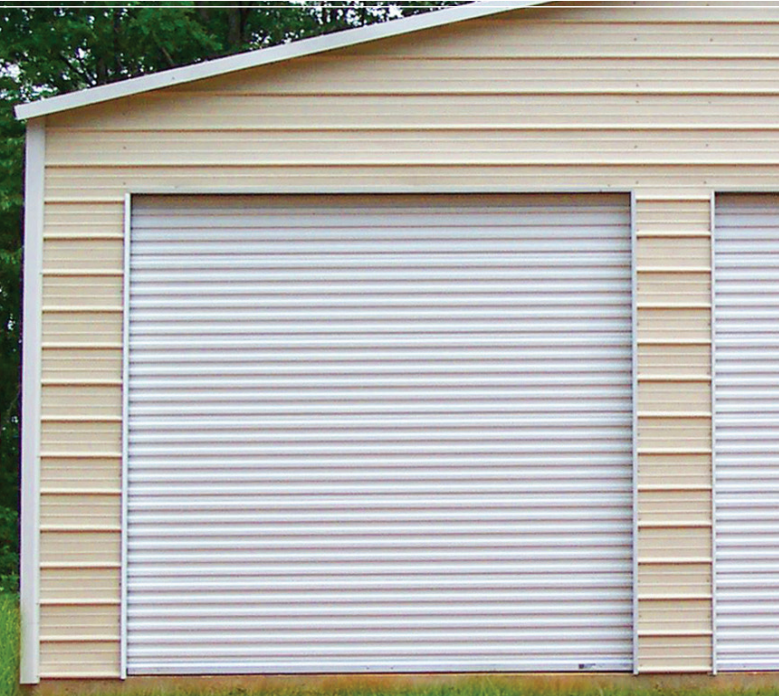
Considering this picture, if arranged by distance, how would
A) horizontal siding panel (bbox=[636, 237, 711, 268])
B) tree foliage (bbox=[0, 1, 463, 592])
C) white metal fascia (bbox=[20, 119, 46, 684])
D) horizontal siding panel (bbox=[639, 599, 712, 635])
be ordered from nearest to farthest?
white metal fascia (bbox=[20, 119, 46, 684]) < horizontal siding panel (bbox=[639, 599, 712, 635]) < horizontal siding panel (bbox=[636, 237, 711, 268]) < tree foliage (bbox=[0, 1, 463, 592])

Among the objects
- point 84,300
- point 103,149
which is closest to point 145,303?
point 84,300

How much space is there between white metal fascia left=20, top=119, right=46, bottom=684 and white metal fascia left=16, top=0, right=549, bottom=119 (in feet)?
0.74

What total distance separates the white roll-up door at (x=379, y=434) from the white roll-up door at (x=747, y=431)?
535mm

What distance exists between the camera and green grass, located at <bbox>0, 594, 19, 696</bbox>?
6391 mm

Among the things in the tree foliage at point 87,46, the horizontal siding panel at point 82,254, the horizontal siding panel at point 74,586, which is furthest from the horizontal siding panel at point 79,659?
the tree foliage at point 87,46

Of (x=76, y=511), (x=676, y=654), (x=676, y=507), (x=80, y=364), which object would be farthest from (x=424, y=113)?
(x=676, y=654)

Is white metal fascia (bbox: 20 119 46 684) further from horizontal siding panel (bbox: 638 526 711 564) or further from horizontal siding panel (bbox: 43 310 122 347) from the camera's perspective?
horizontal siding panel (bbox: 638 526 711 564)

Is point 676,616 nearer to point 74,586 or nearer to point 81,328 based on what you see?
point 74,586

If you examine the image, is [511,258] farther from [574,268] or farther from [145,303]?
[145,303]

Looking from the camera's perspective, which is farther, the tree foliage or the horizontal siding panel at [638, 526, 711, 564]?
the tree foliage

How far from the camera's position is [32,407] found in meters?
6.37

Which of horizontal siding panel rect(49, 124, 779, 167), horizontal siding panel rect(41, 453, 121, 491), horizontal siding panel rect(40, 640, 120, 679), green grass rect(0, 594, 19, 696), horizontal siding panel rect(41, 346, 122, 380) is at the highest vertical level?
horizontal siding panel rect(49, 124, 779, 167)

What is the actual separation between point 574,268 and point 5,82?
9589 millimetres

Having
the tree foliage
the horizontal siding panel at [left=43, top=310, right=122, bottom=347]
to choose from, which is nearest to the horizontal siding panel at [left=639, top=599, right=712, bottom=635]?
the horizontal siding panel at [left=43, top=310, right=122, bottom=347]
